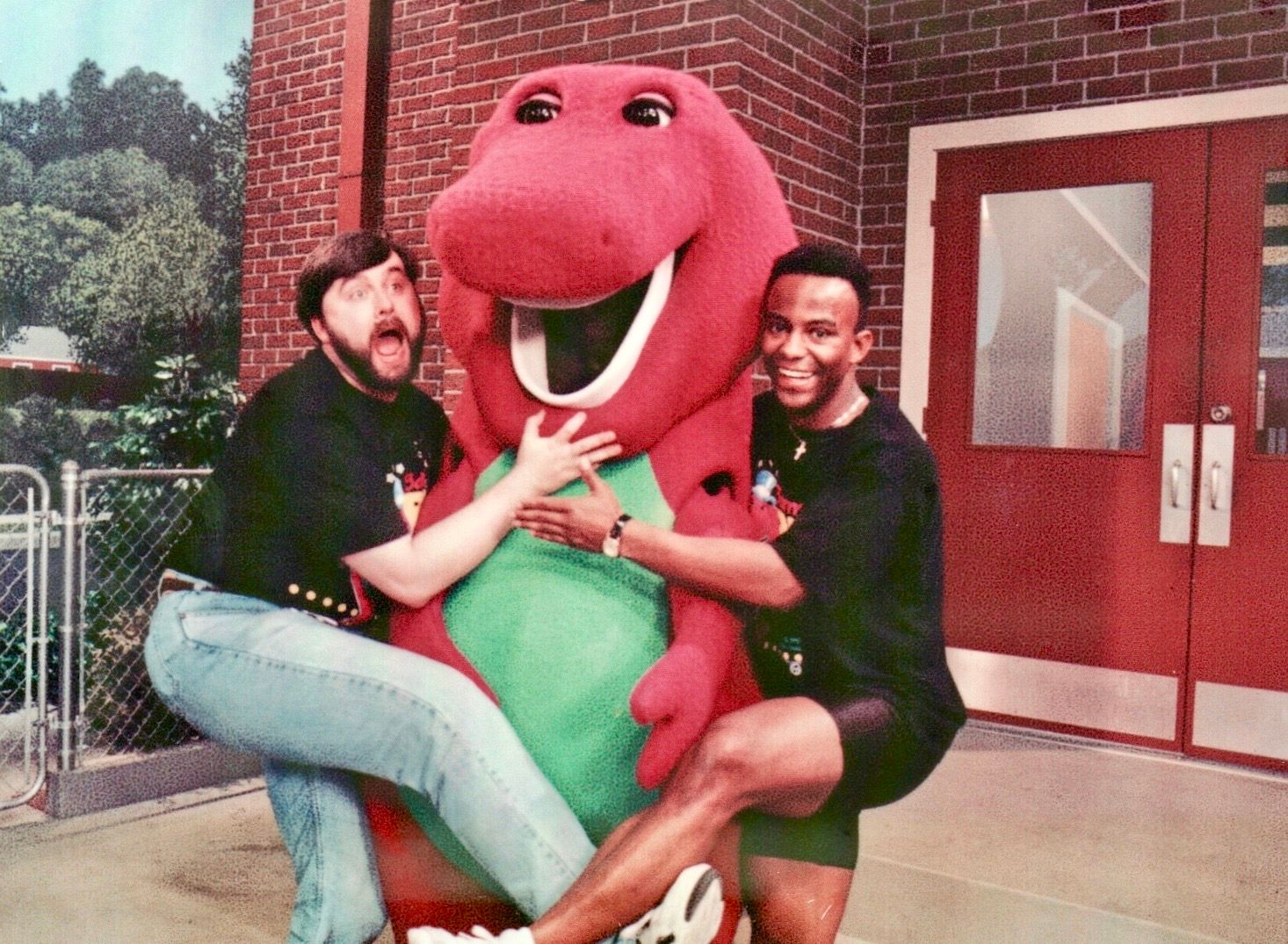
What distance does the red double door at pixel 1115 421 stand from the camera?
4.65 ft

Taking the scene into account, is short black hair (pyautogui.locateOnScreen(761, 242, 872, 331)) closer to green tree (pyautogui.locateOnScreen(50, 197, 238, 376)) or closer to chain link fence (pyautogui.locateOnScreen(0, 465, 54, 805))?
green tree (pyautogui.locateOnScreen(50, 197, 238, 376))

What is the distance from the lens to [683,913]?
0.96m

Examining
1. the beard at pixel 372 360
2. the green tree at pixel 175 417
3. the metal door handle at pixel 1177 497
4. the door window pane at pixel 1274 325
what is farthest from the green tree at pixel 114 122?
the metal door handle at pixel 1177 497

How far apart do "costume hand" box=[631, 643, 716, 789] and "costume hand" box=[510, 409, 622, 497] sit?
7.6 inches

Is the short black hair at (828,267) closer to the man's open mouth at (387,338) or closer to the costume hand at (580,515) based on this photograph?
the costume hand at (580,515)

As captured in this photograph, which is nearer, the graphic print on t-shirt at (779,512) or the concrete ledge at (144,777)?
the graphic print on t-shirt at (779,512)

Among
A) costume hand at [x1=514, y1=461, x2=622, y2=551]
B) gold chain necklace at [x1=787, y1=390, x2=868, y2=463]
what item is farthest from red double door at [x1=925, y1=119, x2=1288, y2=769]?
costume hand at [x1=514, y1=461, x2=622, y2=551]

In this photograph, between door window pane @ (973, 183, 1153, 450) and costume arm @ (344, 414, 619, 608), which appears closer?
costume arm @ (344, 414, 619, 608)

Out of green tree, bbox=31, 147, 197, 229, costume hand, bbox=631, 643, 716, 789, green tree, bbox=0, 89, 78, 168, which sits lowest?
costume hand, bbox=631, 643, 716, 789

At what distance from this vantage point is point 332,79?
131cm

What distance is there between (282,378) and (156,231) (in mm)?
315

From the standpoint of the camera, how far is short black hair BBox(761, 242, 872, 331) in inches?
39.4

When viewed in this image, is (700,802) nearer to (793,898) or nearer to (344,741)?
(793,898)

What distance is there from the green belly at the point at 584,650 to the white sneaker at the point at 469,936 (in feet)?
0.38
